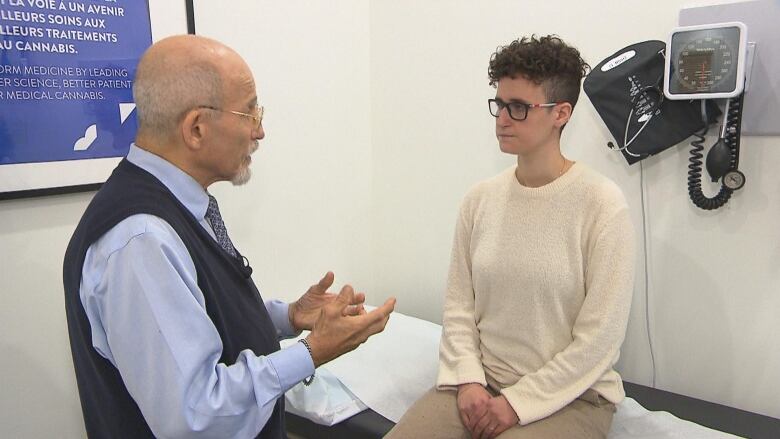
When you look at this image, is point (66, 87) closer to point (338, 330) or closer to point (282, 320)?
point (282, 320)

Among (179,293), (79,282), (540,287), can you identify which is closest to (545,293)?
(540,287)

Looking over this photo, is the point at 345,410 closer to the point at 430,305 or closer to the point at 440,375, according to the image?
the point at 440,375

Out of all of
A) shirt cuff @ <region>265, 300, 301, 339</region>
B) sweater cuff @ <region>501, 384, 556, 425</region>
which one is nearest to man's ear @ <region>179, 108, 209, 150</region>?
shirt cuff @ <region>265, 300, 301, 339</region>

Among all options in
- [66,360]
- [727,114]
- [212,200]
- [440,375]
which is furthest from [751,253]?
[66,360]

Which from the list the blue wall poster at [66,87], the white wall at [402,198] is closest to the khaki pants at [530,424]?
the white wall at [402,198]

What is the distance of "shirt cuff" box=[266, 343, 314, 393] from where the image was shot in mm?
1049

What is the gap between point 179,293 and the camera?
0.95 metres

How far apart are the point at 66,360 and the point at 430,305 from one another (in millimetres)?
1386

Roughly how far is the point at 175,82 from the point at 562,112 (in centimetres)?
94

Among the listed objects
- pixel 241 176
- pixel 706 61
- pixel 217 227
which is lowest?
pixel 217 227

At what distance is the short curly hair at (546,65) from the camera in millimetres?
Answer: 1462

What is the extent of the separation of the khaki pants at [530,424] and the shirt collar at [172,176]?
756 millimetres

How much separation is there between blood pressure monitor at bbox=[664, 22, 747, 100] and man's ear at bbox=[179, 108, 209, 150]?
1257mm

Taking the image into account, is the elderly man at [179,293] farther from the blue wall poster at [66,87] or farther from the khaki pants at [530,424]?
the blue wall poster at [66,87]
